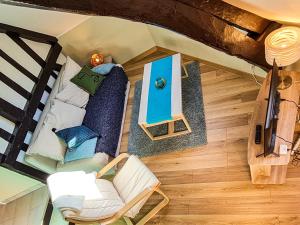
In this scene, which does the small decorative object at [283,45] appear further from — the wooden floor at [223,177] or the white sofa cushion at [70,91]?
the white sofa cushion at [70,91]

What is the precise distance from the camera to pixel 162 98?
10.9 feet

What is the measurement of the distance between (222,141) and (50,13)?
8.57 feet

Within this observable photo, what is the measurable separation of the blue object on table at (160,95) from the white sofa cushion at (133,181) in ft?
1.81

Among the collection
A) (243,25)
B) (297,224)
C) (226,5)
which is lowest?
(297,224)

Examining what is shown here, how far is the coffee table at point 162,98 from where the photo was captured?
3.14 meters

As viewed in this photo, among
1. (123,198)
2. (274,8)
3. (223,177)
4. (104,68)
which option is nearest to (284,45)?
(274,8)

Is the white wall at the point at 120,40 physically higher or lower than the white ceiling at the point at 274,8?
lower

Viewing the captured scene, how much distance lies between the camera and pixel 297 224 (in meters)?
2.45

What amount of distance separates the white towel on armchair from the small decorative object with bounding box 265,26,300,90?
6.69ft

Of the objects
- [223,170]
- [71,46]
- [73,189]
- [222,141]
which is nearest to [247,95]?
[222,141]

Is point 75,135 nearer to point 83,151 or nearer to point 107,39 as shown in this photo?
point 83,151

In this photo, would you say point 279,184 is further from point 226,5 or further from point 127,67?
point 127,67

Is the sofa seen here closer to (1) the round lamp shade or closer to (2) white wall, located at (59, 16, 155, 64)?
(2) white wall, located at (59, 16, 155, 64)

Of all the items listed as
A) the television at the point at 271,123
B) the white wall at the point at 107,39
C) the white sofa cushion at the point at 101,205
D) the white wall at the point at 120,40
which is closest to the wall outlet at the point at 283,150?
the television at the point at 271,123
